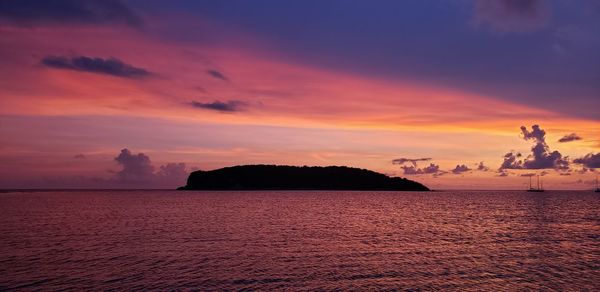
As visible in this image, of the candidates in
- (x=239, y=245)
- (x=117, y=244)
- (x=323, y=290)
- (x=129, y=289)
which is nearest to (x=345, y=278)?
(x=323, y=290)

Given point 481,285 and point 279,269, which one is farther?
point 279,269

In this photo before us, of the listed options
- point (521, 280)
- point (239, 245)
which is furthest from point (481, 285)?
point (239, 245)

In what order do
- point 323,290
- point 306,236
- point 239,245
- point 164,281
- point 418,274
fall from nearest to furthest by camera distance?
point 323,290
point 164,281
point 418,274
point 239,245
point 306,236

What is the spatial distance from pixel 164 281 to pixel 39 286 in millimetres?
9143

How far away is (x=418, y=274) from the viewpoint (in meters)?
41.2

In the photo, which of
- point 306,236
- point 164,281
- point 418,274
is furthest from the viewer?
point 306,236

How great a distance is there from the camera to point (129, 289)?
3600 cm

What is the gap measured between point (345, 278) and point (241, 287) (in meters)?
8.76

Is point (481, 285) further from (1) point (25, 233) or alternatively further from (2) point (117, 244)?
(1) point (25, 233)

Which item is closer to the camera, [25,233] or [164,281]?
[164,281]

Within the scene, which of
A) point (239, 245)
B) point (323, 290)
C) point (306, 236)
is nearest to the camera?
point (323, 290)

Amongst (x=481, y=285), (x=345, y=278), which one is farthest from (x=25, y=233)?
(x=481, y=285)

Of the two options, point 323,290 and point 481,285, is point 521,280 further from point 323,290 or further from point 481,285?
point 323,290

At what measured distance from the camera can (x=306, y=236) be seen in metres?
69.2
